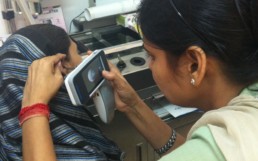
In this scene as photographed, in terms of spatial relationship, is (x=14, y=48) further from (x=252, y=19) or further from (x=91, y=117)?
(x=252, y=19)

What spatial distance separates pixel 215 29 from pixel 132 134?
0.82 meters

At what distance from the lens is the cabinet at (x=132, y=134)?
1.25 m

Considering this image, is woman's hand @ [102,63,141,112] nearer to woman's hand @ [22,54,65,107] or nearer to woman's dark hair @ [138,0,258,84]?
woman's hand @ [22,54,65,107]

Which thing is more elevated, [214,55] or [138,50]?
[214,55]

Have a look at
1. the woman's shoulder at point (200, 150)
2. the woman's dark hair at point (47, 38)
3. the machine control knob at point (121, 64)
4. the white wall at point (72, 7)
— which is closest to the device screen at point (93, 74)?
the woman's dark hair at point (47, 38)

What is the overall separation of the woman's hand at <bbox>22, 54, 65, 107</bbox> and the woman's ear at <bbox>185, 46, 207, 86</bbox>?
1.22ft

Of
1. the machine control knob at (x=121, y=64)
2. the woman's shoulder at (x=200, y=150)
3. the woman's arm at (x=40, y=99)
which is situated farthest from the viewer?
the machine control knob at (x=121, y=64)

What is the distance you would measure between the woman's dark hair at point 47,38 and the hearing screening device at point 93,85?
0.10 metres

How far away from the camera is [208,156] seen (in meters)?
0.51

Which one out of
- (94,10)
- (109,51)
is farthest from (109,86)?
(94,10)

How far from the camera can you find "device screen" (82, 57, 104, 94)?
0.84 m

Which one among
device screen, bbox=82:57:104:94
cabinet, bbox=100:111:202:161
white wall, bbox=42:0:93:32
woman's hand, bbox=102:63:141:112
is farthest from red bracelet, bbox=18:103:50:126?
white wall, bbox=42:0:93:32

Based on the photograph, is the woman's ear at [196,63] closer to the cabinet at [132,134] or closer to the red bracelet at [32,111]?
the red bracelet at [32,111]

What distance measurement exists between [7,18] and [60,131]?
2.20ft
